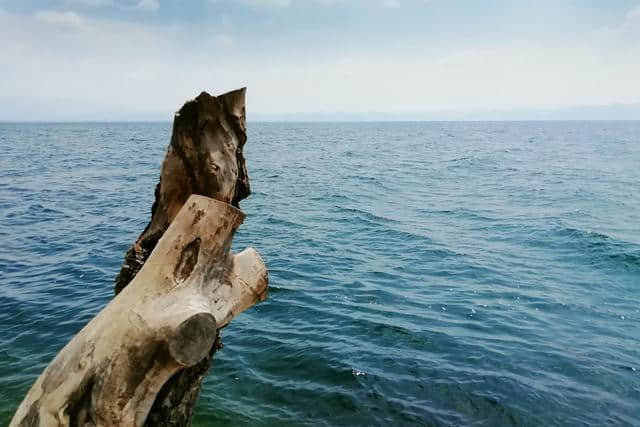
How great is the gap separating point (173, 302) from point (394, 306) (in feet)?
32.3

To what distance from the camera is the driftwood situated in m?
3.78

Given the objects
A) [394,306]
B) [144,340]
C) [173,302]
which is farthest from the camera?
[394,306]

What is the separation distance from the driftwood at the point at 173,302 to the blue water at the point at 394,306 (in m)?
4.30

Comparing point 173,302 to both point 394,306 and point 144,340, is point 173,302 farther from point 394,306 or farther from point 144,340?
point 394,306

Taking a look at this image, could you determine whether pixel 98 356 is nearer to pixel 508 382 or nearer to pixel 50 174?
pixel 508 382

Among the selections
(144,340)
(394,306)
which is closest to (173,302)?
(144,340)

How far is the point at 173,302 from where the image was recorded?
13.2 feet

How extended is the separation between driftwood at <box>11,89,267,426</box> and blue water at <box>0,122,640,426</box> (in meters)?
4.30

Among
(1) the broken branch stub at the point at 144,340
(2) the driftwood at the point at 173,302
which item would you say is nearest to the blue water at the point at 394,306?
(2) the driftwood at the point at 173,302

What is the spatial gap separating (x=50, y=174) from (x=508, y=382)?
40158 mm

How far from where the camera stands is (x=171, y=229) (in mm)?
4289

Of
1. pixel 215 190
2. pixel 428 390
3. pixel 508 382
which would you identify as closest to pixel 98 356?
pixel 215 190

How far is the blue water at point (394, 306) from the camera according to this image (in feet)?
29.0

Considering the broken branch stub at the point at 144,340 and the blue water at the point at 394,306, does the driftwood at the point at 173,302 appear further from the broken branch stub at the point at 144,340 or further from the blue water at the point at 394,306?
the blue water at the point at 394,306
